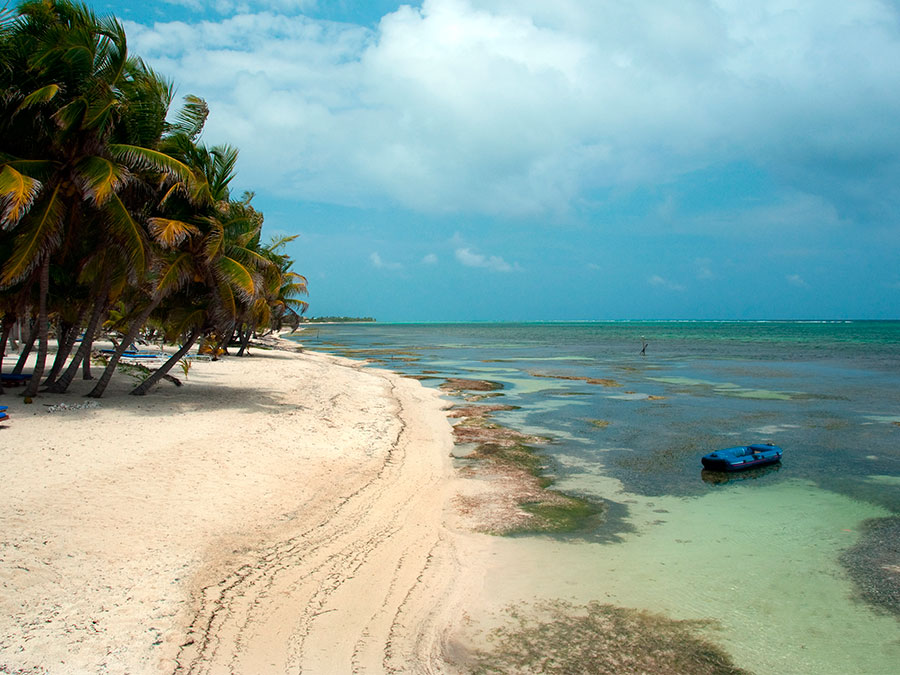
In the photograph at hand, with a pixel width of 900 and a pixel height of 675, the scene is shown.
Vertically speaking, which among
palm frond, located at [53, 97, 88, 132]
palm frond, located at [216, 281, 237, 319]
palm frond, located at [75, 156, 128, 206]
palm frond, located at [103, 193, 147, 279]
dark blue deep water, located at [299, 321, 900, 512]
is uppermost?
palm frond, located at [53, 97, 88, 132]

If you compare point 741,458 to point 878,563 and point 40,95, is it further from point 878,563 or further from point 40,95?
point 40,95

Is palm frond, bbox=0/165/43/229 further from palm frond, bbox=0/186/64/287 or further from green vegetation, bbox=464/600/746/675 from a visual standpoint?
green vegetation, bbox=464/600/746/675

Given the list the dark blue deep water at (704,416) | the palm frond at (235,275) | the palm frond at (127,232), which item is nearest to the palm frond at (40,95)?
the palm frond at (127,232)

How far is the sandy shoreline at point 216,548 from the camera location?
5.43 m

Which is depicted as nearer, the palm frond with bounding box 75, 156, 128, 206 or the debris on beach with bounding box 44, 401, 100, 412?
the palm frond with bounding box 75, 156, 128, 206

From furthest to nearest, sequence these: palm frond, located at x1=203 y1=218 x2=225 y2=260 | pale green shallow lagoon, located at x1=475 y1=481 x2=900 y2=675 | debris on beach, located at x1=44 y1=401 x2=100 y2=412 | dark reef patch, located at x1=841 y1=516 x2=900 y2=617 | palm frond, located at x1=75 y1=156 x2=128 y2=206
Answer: palm frond, located at x1=203 y1=218 x2=225 y2=260, debris on beach, located at x1=44 y1=401 x2=100 y2=412, palm frond, located at x1=75 y1=156 x2=128 y2=206, dark reef patch, located at x1=841 y1=516 x2=900 y2=617, pale green shallow lagoon, located at x1=475 y1=481 x2=900 y2=675

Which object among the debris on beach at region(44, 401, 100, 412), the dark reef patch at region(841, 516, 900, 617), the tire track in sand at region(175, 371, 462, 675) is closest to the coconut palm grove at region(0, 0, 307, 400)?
the debris on beach at region(44, 401, 100, 412)

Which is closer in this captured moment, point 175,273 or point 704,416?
point 175,273

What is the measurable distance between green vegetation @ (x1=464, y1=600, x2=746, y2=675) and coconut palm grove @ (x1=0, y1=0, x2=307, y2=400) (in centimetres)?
1082

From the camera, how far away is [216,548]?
7.39 metres

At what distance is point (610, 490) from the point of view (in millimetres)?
12000

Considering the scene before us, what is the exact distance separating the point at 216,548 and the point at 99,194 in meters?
7.88

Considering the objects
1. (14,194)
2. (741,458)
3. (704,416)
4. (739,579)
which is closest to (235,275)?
(14,194)

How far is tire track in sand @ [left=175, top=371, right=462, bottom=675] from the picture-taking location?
546cm
